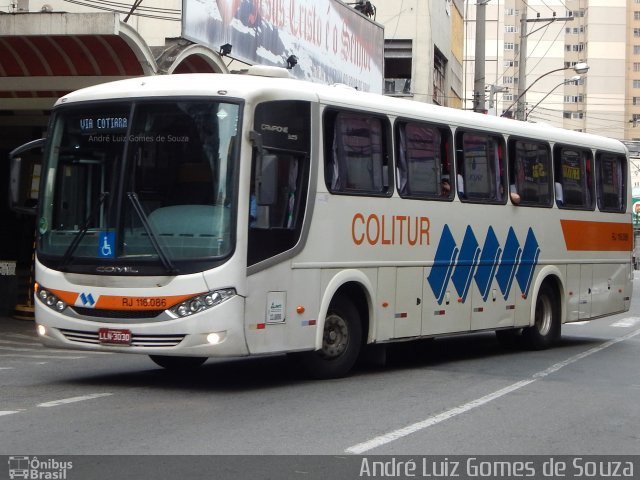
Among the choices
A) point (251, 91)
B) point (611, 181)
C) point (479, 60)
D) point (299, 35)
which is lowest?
point (611, 181)

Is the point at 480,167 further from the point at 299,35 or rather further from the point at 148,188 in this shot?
the point at 299,35

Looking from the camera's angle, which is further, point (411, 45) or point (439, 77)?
point (439, 77)

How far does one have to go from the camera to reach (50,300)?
11227 mm

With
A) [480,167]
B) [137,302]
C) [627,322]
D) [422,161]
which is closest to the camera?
[137,302]

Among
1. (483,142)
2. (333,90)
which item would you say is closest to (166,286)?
(333,90)

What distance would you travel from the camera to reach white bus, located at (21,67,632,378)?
10.6 metres

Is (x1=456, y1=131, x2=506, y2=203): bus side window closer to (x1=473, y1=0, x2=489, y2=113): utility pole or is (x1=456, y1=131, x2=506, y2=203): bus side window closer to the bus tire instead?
the bus tire

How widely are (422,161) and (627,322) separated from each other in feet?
42.0

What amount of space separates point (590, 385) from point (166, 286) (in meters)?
4.92

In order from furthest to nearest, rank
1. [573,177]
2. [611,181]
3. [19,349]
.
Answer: [611,181], [573,177], [19,349]

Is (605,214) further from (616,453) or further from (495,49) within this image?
(495,49)

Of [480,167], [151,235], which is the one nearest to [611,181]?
[480,167]

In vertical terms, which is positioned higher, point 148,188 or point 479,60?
point 479,60

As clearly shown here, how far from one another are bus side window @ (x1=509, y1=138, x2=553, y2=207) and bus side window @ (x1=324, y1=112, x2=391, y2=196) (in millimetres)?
3269
